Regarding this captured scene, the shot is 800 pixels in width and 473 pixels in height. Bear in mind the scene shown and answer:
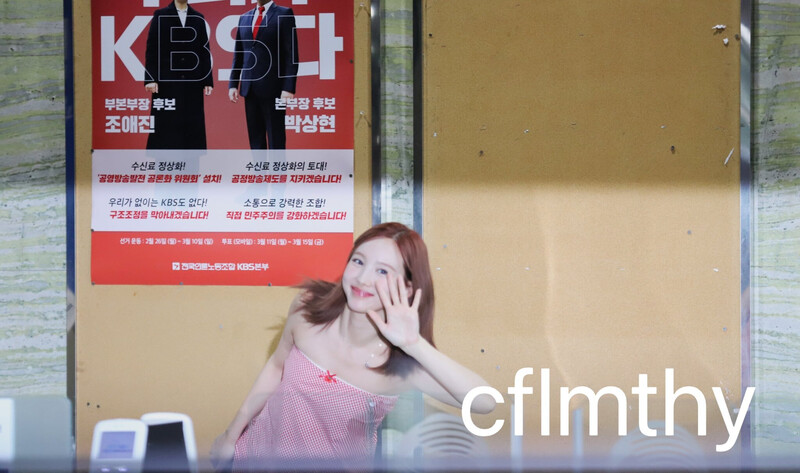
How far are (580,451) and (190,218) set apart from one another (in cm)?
229

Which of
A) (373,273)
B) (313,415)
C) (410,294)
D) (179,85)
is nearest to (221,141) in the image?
(179,85)

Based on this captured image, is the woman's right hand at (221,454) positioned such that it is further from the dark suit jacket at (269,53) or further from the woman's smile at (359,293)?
the dark suit jacket at (269,53)

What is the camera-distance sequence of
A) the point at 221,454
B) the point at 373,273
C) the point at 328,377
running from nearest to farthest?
the point at 221,454 < the point at 328,377 < the point at 373,273

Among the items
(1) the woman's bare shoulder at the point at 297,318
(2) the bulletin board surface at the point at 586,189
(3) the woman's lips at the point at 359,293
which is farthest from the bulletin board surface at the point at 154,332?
(2) the bulletin board surface at the point at 586,189

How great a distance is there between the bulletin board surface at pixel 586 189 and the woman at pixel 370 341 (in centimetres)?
45

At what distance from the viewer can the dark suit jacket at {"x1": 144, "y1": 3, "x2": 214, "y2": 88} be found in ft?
10.2

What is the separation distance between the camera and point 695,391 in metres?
3.04

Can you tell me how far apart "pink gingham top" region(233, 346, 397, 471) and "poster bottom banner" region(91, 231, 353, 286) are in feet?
1.85

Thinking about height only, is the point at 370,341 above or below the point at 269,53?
below

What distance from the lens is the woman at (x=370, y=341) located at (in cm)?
250

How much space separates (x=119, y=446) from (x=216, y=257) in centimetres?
157

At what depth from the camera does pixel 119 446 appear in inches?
62.7

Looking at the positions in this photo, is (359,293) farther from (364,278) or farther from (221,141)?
(221,141)

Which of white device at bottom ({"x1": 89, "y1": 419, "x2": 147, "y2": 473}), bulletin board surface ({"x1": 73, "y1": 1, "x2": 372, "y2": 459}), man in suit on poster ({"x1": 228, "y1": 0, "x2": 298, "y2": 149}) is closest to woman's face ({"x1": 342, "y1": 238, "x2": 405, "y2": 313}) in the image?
bulletin board surface ({"x1": 73, "y1": 1, "x2": 372, "y2": 459})
